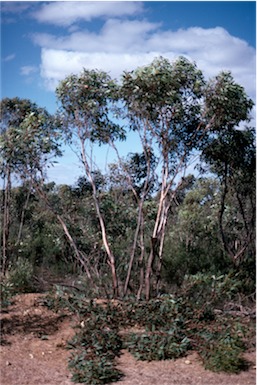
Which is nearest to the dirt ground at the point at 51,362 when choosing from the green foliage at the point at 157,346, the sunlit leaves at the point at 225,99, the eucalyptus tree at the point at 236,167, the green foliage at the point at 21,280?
the green foliage at the point at 157,346

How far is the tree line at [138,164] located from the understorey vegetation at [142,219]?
2 cm

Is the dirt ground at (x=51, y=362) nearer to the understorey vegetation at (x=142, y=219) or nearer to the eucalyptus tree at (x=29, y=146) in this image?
the understorey vegetation at (x=142, y=219)

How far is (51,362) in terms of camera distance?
5.05m

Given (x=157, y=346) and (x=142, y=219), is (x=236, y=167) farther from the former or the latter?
(x=157, y=346)

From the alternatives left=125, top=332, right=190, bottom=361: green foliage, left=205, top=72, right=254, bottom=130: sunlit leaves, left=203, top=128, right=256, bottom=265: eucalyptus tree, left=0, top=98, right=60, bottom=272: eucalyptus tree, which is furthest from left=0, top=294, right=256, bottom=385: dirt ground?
left=205, top=72, right=254, bottom=130: sunlit leaves

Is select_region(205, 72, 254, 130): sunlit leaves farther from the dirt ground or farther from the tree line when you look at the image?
the dirt ground

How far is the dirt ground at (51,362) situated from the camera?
458 centimetres

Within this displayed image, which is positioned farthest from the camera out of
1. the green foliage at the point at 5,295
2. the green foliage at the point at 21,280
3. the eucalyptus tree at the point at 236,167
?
the eucalyptus tree at the point at 236,167

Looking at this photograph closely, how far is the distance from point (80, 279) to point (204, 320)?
7.12 feet

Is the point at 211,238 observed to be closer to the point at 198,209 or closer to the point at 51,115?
the point at 198,209

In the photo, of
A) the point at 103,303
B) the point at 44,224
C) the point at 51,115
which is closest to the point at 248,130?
the point at 51,115

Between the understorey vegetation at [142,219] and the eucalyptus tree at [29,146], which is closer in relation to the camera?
the understorey vegetation at [142,219]

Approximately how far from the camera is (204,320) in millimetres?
5617

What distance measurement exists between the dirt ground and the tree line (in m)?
0.89
